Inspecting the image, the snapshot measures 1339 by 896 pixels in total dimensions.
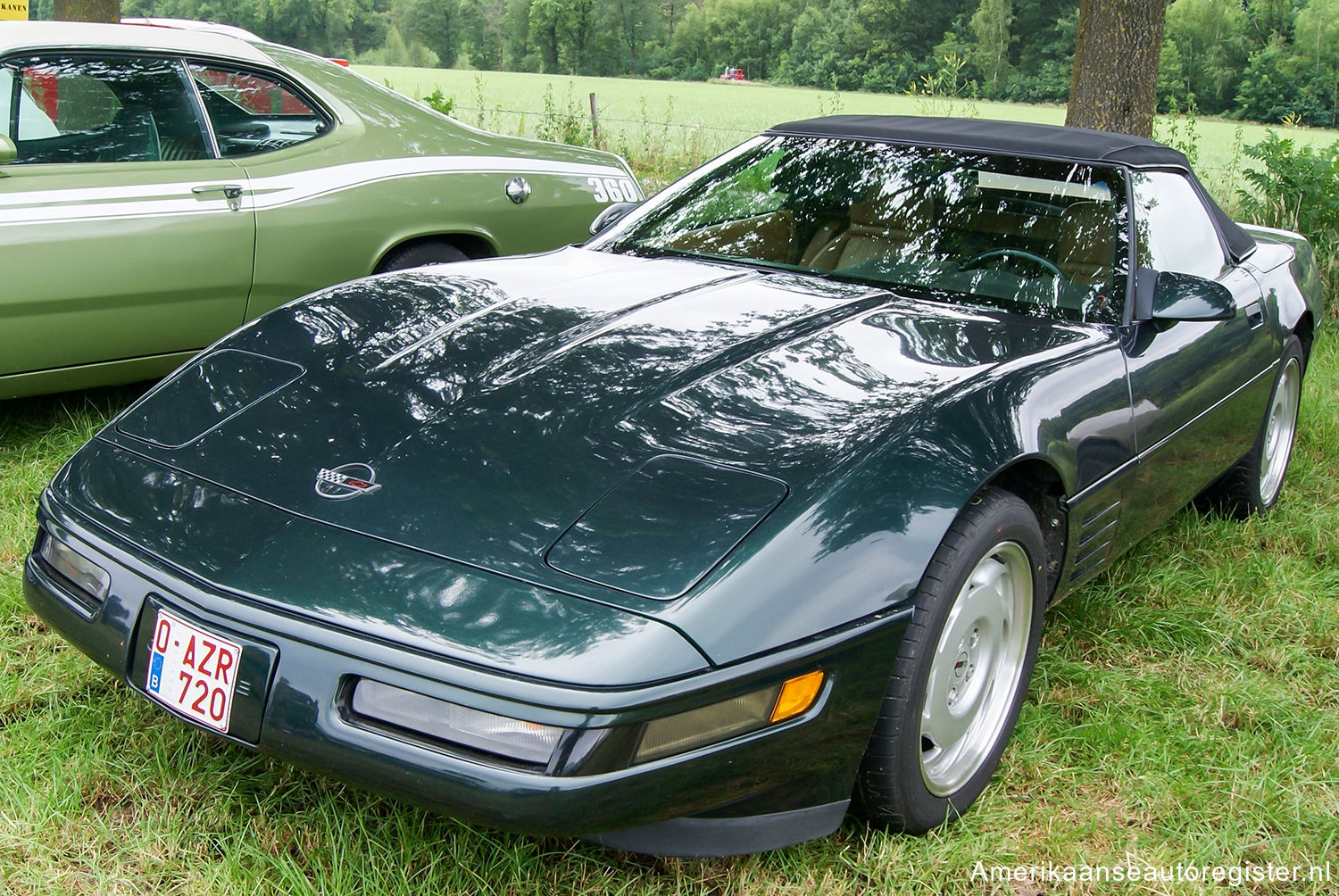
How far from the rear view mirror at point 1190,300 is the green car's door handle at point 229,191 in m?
2.82

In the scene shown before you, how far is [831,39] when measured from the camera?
143 feet

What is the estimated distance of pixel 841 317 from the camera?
94.1 inches

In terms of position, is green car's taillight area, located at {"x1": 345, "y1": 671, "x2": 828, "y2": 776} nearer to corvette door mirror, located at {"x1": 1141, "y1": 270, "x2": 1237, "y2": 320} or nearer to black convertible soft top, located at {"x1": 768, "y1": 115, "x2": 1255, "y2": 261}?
corvette door mirror, located at {"x1": 1141, "y1": 270, "x2": 1237, "y2": 320}

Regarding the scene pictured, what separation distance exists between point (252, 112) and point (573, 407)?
2.60 metres

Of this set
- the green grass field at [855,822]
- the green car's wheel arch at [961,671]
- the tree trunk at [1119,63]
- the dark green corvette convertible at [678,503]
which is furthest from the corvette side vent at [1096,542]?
the tree trunk at [1119,63]

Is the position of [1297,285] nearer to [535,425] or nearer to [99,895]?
[535,425]

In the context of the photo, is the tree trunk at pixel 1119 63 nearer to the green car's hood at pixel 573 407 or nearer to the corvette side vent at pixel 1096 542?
the green car's hood at pixel 573 407

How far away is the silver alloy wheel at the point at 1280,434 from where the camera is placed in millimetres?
3590

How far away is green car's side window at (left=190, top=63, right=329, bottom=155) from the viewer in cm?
382

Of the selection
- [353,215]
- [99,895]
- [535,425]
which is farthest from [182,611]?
[353,215]

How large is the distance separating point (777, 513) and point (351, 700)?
0.67 meters

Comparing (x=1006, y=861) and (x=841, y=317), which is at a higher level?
(x=841, y=317)

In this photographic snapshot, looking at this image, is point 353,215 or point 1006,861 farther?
point 353,215

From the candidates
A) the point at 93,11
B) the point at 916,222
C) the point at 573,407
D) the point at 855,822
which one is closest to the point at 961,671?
the point at 855,822
